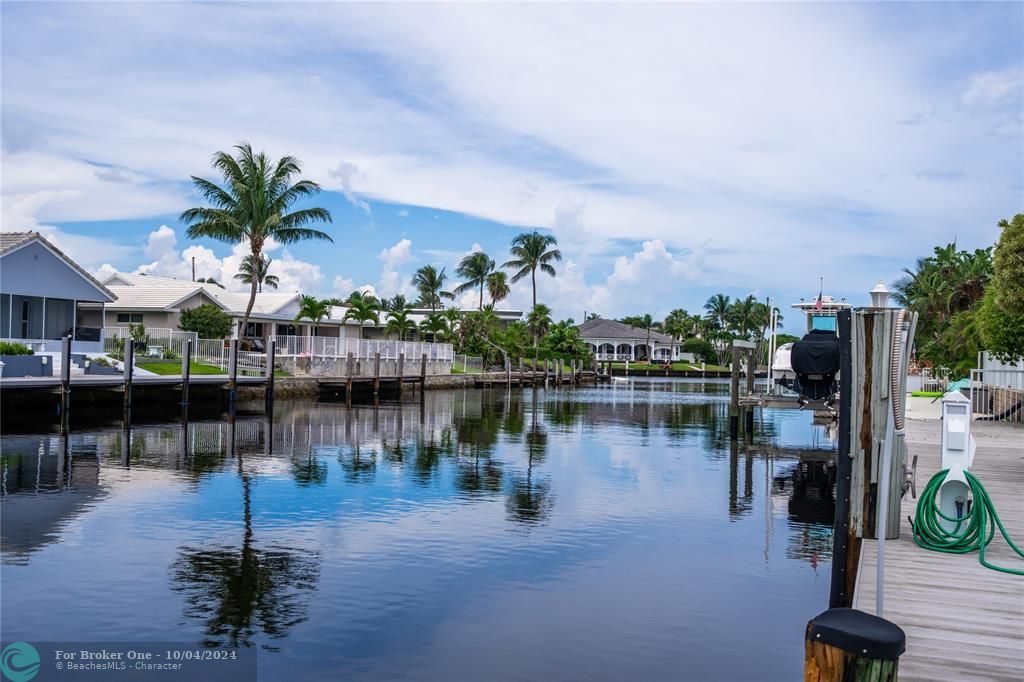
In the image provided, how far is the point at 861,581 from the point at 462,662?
3921 mm

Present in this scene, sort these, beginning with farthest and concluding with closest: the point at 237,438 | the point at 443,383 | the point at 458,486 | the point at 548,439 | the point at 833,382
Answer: the point at 443,383 → the point at 548,439 → the point at 237,438 → the point at 833,382 → the point at 458,486

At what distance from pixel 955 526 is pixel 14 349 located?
1230 inches

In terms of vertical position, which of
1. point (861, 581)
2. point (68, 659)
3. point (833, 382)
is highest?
point (833, 382)

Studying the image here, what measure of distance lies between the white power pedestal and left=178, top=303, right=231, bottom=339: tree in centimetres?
4473

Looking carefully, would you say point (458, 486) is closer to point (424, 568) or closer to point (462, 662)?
point (424, 568)

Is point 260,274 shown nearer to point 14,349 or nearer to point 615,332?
point 14,349

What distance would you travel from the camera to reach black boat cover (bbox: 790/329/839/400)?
22250mm

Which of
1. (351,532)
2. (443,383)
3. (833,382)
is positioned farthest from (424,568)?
(443,383)

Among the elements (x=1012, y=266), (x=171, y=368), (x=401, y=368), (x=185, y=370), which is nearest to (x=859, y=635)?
(x=1012, y=266)

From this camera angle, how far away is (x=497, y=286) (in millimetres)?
92500

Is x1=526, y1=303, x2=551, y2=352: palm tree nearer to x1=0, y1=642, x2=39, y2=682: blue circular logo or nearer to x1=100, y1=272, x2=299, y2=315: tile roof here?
x1=100, y1=272, x2=299, y2=315: tile roof

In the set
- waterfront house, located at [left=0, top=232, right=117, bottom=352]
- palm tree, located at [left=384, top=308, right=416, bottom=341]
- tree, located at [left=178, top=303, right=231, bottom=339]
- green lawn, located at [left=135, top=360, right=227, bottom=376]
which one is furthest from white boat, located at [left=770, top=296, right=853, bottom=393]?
palm tree, located at [left=384, top=308, right=416, bottom=341]

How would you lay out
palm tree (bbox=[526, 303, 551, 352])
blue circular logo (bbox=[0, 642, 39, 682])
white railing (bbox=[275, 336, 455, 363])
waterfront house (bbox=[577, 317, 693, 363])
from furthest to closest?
→ waterfront house (bbox=[577, 317, 693, 363]), palm tree (bbox=[526, 303, 551, 352]), white railing (bbox=[275, 336, 455, 363]), blue circular logo (bbox=[0, 642, 39, 682])

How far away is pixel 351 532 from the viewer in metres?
14.1
